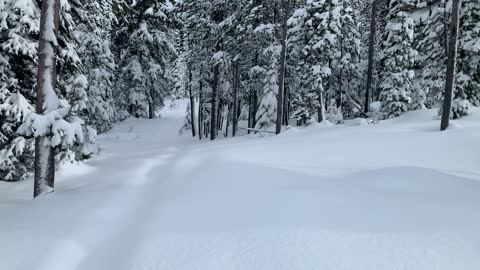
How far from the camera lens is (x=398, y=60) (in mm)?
22438

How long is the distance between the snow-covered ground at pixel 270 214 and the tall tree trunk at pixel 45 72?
0.67 metres

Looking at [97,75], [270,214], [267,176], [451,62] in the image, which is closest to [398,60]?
[451,62]

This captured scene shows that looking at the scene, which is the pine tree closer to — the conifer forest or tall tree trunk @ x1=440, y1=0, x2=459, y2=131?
the conifer forest

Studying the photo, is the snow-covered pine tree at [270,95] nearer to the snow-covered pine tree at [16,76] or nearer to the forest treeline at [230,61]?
the forest treeline at [230,61]

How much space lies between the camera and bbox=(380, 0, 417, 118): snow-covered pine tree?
2228cm

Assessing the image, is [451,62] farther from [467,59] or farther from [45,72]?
[45,72]

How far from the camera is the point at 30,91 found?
41.1ft

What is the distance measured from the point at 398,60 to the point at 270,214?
18.4 meters

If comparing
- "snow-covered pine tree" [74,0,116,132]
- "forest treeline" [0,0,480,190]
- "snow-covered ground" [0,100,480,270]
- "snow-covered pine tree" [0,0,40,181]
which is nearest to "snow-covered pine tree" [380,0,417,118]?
"forest treeline" [0,0,480,190]

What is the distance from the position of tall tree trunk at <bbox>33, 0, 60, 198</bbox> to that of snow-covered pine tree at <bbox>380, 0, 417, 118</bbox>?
60.6 ft

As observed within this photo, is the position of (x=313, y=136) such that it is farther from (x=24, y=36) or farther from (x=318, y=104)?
(x=24, y=36)

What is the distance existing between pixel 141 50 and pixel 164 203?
30868 mm

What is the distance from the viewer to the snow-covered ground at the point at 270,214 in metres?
5.61

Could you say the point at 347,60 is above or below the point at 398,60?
above
